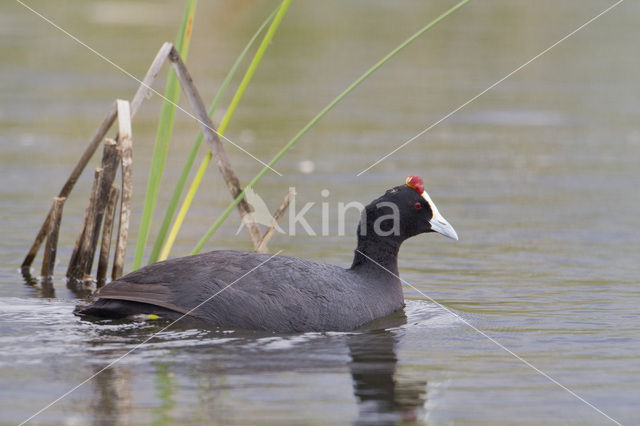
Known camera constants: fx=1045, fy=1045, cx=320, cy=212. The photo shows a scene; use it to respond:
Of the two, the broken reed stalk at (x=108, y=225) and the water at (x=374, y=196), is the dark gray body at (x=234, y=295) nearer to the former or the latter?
the water at (x=374, y=196)

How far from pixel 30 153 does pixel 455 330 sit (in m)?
6.90

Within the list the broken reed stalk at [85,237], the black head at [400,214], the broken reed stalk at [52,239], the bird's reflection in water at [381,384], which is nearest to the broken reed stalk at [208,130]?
the broken reed stalk at [85,237]

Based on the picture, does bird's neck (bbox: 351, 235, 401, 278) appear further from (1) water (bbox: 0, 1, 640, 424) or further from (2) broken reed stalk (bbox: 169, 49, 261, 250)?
(2) broken reed stalk (bbox: 169, 49, 261, 250)

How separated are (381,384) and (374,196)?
16.3 ft

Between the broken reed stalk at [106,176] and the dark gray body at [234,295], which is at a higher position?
the broken reed stalk at [106,176]

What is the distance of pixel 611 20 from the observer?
76.8 ft

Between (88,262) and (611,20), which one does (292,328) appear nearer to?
(88,262)

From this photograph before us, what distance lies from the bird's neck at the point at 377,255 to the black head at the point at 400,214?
34mm

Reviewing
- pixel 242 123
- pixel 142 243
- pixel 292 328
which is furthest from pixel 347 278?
pixel 242 123

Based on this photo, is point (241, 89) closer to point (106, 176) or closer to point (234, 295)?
point (234, 295)

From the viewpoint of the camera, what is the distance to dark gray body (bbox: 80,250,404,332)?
662 cm

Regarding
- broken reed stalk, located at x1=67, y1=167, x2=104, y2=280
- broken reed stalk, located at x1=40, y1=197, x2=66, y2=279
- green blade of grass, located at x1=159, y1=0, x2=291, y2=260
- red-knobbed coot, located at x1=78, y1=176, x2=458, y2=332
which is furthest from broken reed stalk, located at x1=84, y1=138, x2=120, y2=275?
red-knobbed coot, located at x1=78, y1=176, x2=458, y2=332

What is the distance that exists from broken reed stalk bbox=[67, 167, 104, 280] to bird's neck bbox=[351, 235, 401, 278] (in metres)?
1.94

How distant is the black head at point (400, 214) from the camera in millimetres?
7355
